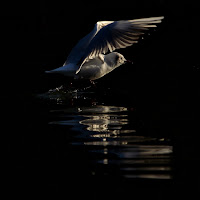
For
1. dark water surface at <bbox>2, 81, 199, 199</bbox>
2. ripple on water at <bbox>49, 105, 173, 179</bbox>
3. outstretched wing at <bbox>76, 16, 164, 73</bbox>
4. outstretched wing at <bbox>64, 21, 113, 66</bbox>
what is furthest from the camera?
outstretched wing at <bbox>64, 21, 113, 66</bbox>

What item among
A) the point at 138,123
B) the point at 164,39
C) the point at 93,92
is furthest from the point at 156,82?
the point at 164,39

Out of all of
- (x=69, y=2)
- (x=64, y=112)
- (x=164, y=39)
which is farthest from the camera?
(x=69, y=2)

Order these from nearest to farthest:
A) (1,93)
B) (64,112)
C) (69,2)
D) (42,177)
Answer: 1. (42,177)
2. (64,112)
3. (1,93)
4. (69,2)

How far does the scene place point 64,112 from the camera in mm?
7855

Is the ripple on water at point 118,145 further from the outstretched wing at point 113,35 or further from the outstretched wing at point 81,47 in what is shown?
the outstretched wing at point 81,47

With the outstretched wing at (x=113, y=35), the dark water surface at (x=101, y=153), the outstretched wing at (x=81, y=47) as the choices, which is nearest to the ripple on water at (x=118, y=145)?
the dark water surface at (x=101, y=153)

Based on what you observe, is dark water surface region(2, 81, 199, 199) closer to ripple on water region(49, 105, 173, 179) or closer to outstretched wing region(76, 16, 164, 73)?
ripple on water region(49, 105, 173, 179)

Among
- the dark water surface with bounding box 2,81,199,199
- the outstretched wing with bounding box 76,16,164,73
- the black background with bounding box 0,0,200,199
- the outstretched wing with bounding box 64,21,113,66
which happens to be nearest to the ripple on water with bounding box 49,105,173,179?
the dark water surface with bounding box 2,81,199,199

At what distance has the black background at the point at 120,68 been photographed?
5.48 metres

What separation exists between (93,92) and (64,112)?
100 inches

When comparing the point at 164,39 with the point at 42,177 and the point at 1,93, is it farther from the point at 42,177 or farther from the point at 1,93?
the point at 42,177

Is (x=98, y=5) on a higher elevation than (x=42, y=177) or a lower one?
higher

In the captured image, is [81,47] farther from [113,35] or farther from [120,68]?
[120,68]

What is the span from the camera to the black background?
548cm
